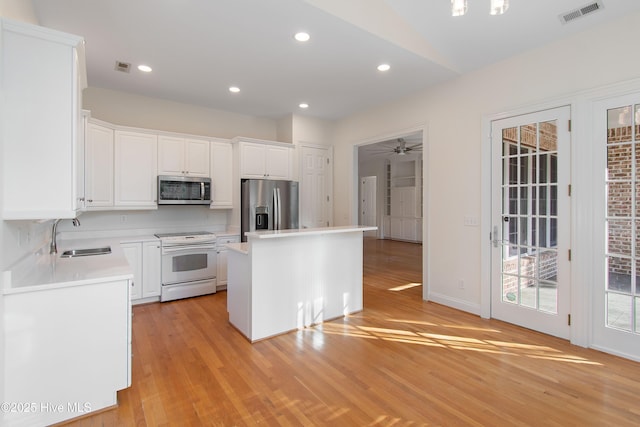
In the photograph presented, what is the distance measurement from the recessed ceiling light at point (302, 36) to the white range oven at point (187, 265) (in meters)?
2.89

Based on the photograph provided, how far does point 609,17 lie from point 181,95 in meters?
4.88

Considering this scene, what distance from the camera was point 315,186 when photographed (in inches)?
228

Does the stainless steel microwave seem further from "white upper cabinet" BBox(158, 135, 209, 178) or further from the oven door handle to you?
the oven door handle

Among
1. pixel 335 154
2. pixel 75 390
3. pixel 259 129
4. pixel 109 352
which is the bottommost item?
pixel 75 390

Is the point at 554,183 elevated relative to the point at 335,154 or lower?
lower

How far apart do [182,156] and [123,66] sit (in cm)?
132

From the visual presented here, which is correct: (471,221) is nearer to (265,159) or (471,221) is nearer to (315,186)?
(315,186)

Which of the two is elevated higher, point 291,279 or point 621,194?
point 621,194

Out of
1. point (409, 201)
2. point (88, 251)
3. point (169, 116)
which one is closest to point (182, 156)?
point (169, 116)

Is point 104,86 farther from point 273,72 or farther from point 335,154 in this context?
point 335,154

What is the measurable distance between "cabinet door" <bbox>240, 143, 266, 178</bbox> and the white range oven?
1148 millimetres

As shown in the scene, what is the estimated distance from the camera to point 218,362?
2.58 metres

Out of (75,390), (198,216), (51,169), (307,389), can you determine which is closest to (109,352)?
(75,390)

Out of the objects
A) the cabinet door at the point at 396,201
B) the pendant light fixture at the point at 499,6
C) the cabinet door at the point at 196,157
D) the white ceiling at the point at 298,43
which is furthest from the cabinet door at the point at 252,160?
the cabinet door at the point at 396,201
